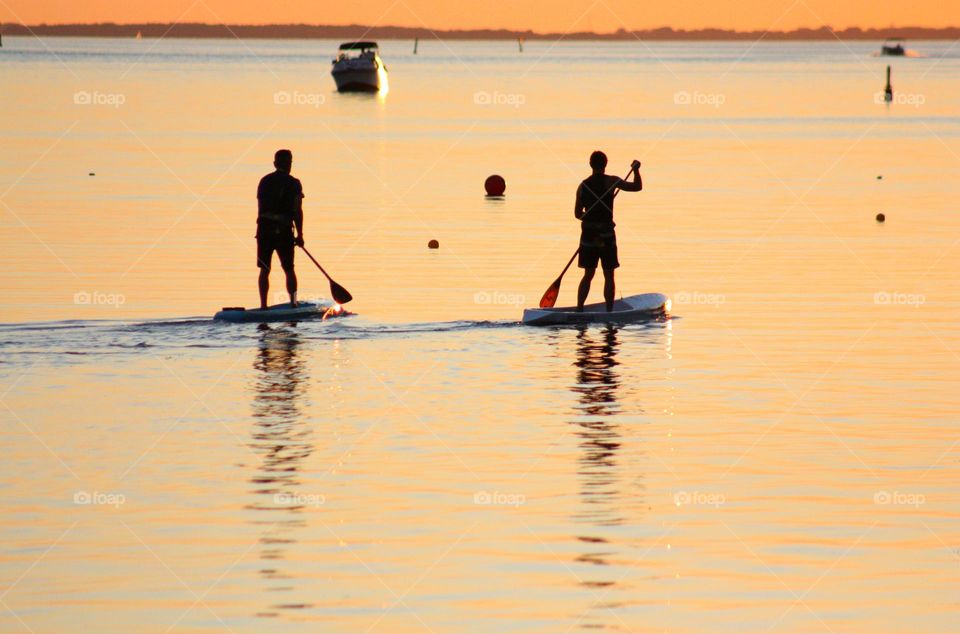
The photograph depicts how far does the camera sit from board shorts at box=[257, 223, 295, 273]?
2122cm

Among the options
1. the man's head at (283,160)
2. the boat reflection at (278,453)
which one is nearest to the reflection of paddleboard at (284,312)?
the boat reflection at (278,453)

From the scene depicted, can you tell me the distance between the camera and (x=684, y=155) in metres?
60.9

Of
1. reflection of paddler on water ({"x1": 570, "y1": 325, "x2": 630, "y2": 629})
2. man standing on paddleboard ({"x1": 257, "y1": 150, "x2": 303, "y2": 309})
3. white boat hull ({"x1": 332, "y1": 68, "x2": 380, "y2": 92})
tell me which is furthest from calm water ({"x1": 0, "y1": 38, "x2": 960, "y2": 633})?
white boat hull ({"x1": 332, "y1": 68, "x2": 380, "y2": 92})

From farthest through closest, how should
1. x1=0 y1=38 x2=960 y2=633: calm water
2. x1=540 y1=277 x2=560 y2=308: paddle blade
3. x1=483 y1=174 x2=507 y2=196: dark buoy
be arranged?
x1=483 y1=174 x2=507 y2=196: dark buoy < x1=540 y1=277 x2=560 y2=308: paddle blade < x1=0 y1=38 x2=960 y2=633: calm water

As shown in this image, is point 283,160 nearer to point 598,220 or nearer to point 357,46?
point 598,220

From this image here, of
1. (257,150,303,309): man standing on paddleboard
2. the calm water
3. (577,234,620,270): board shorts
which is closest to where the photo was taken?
the calm water

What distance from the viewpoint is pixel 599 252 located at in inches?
838

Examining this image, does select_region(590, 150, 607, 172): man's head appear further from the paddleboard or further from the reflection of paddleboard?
the reflection of paddleboard

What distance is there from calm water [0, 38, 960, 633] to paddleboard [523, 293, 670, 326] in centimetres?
25

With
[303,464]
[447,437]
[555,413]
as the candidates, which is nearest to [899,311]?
[555,413]

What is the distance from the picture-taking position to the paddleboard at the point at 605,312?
69.4ft

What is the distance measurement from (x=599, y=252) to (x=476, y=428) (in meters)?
6.80

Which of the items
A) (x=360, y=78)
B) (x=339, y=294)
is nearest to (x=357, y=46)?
(x=360, y=78)

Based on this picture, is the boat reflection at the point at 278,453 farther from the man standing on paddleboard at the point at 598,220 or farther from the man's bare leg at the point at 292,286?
the man standing on paddleboard at the point at 598,220
